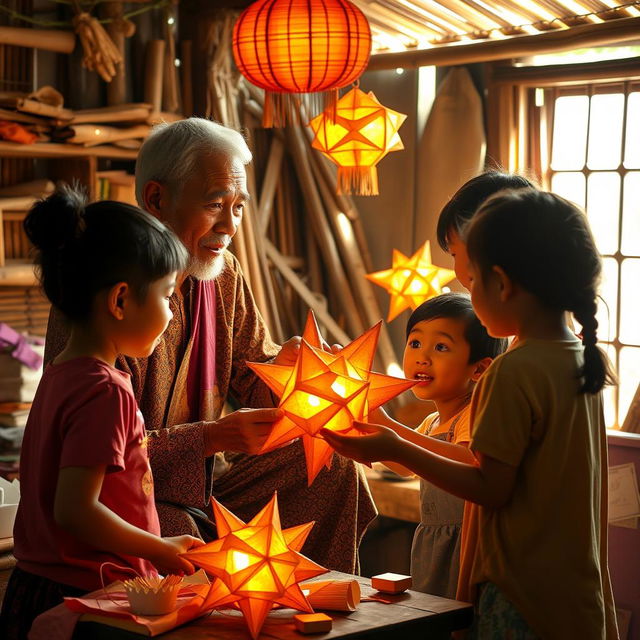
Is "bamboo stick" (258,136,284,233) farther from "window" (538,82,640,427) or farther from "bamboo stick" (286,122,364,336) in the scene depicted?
"window" (538,82,640,427)

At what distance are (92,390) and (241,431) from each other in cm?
70

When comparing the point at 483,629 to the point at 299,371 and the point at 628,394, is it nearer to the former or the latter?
the point at 299,371

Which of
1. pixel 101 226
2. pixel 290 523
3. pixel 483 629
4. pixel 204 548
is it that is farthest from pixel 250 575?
pixel 290 523

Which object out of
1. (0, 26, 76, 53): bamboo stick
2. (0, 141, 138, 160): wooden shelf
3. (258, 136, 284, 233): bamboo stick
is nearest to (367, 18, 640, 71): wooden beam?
(258, 136, 284, 233): bamboo stick

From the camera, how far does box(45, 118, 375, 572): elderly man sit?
2996 mm

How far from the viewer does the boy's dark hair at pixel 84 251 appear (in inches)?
88.9

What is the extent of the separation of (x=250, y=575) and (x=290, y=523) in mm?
1144

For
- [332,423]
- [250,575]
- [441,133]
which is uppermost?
[441,133]

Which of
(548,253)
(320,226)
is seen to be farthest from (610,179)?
(548,253)

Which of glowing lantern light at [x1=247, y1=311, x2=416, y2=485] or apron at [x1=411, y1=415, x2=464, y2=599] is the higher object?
glowing lantern light at [x1=247, y1=311, x2=416, y2=485]

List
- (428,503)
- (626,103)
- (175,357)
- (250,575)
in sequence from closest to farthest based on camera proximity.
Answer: (250,575)
(428,503)
(175,357)
(626,103)

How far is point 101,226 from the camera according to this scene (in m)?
2.28

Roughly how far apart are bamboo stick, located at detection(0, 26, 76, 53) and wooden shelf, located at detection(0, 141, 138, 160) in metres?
0.45

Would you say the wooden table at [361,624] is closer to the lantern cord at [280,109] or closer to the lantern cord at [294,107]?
the lantern cord at [294,107]
